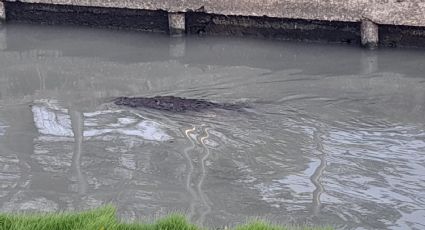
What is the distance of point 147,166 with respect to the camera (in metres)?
5.55

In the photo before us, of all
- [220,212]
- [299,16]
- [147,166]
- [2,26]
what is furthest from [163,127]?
[2,26]

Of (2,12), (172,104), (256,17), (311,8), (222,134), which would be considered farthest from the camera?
(2,12)

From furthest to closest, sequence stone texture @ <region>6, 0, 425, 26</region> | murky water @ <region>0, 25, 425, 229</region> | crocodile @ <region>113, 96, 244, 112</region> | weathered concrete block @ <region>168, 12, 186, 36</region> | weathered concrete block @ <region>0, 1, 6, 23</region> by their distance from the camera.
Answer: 1. weathered concrete block @ <region>0, 1, 6, 23</region>
2. weathered concrete block @ <region>168, 12, 186, 36</region>
3. stone texture @ <region>6, 0, 425, 26</region>
4. crocodile @ <region>113, 96, 244, 112</region>
5. murky water @ <region>0, 25, 425, 229</region>

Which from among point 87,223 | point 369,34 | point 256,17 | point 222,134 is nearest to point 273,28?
point 256,17

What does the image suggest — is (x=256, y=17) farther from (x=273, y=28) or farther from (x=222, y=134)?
(x=222, y=134)

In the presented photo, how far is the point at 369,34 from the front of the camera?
30.7 ft

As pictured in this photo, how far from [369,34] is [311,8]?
31.1 inches

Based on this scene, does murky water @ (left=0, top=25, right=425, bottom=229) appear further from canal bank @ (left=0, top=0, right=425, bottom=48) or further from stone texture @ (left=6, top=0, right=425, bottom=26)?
stone texture @ (left=6, top=0, right=425, bottom=26)

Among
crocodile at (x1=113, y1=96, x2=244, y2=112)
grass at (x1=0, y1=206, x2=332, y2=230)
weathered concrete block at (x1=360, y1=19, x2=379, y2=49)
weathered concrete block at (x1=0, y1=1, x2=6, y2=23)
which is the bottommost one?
grass at (x1=0, y1=206, x2=332, y2=230)

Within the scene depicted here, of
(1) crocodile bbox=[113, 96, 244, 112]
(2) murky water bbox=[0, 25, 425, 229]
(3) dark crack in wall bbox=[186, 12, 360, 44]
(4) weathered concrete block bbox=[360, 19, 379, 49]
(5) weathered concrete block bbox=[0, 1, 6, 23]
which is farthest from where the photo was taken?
(5) weathered concrete block bbox=[0, 1, 6, 23]

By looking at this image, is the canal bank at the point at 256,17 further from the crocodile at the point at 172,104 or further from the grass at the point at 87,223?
the grass at the point at 87,223

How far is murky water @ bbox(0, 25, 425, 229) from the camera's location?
493 centimetres

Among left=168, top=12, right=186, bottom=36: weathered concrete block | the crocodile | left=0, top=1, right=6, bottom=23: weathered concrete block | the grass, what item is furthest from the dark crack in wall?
the grass

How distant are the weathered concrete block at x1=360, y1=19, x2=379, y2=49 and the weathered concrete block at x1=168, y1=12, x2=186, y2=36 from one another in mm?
2359
